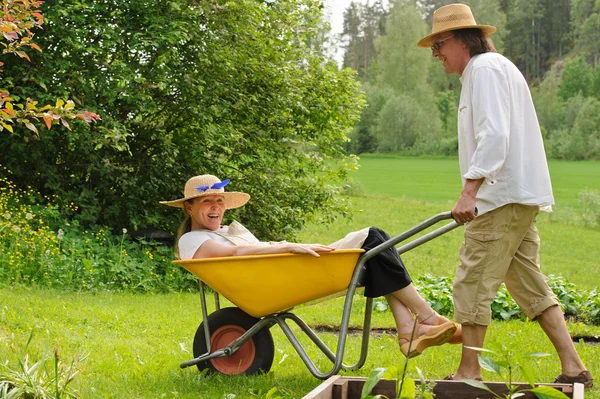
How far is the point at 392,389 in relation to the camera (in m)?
3.26

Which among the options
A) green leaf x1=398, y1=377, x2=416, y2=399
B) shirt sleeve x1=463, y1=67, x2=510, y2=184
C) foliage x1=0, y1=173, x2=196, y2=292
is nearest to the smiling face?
shirt sleeve x1=463, y1=67, x2=510, y2=184

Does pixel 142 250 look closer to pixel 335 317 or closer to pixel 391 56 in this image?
pixel 335 317

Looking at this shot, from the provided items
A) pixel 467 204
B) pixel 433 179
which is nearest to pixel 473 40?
pixel 467 204

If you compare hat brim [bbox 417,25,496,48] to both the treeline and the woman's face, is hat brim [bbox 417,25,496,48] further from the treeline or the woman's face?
the treeline

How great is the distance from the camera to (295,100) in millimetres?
9203

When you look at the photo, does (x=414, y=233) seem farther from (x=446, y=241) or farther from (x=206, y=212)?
(x=446, y=241)

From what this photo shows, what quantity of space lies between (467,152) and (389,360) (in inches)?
59.1

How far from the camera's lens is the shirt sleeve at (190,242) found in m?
4.31

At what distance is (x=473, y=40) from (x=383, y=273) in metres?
1.13

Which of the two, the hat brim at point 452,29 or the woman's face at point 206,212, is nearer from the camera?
the hat brim at point 452,29

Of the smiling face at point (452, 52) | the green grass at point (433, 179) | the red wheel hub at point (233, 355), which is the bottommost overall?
the green grass at point (433, 179)

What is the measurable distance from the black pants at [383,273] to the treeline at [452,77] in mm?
46973

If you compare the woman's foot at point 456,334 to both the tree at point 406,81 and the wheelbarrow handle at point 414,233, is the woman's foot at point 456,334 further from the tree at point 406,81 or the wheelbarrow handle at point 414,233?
the tree at point 406,81

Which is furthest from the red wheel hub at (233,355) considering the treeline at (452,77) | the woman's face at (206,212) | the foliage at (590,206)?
the treeline at (452,77)
